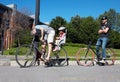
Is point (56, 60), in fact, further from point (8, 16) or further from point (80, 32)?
point (80, 32)

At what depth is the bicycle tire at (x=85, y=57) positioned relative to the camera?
1002 cm

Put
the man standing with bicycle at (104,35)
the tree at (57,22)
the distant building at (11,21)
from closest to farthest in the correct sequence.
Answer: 1. the man standing with bicycle at (104,35)
2. the distant building at (11,21)
3. the tree at (57,22)

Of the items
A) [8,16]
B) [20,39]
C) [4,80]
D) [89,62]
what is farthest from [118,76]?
[8,16]

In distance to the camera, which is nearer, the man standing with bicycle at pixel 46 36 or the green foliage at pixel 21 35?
the man standing with bicycle at pixel 46 36

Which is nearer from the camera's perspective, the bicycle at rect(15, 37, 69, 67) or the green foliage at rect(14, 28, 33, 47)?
the bicycle at rect(15, 37, 69, 67)

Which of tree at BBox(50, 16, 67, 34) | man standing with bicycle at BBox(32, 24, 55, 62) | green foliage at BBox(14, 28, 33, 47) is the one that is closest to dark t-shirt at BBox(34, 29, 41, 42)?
man standing with bicycle at BBox(32, 24, 55, 62)

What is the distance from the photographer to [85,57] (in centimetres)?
1012

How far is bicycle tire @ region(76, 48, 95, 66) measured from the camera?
10016mm

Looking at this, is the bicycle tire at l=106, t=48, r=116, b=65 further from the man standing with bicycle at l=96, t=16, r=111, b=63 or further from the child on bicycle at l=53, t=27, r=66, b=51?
the child on bicycle at l=53, t=27, r=66, b=51

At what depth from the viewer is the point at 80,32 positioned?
6022cm

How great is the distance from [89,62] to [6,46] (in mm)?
45379

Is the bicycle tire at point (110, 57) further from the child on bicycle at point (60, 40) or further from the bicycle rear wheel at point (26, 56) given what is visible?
the bicycle rear wheel at point (26, 56)

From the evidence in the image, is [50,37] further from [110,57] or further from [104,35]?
[110,57]

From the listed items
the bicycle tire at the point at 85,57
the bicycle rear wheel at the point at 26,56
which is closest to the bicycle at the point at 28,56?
the bicycle rear wheel at the point at 26,56
